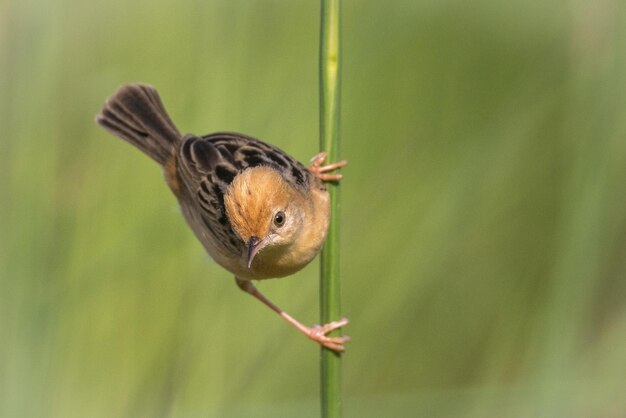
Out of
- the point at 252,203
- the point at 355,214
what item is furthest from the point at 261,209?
the point at 355,214

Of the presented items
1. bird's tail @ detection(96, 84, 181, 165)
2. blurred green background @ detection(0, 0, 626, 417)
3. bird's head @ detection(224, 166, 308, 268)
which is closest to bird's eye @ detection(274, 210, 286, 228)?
bird's head @ detection(224, 166, 308, 268)

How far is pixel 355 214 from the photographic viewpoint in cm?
385

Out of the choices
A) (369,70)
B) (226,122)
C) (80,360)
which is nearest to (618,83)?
(226,122)

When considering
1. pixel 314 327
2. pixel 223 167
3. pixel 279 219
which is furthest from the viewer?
pixel 314 327

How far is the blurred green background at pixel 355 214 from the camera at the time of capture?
264 centimetres

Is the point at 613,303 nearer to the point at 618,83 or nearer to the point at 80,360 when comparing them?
the point at 618,83

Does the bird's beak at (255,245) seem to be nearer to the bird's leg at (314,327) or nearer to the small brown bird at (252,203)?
the small brown bird at (252,203)

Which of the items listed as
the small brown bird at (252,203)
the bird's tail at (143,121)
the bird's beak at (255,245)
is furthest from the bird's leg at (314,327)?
the bird's tail at (143,121)

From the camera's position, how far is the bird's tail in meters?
3.99

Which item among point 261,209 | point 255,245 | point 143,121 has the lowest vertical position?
point 255,245

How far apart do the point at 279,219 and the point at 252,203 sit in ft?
0.47

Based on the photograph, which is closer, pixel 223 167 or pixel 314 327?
pixel 223 167

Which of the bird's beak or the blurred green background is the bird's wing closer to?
the blurred green background

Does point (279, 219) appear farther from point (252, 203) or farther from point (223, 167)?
point (223, 167)
